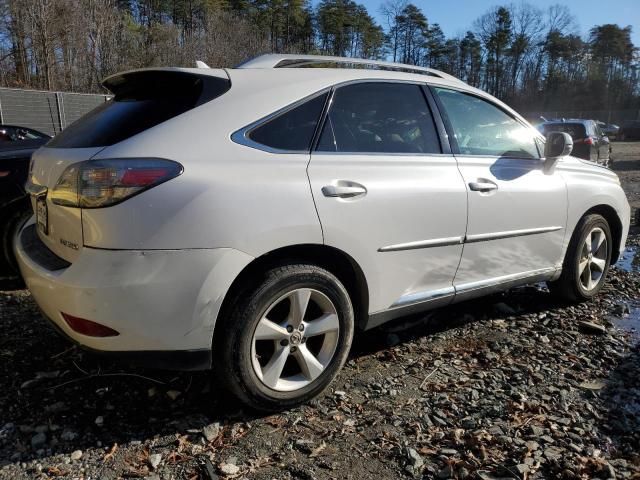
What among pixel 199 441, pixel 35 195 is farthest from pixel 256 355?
pixel 35 195

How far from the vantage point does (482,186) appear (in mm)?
3250

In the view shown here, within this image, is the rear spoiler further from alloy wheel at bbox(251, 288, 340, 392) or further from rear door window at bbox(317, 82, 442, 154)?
alloy wheel at bbox(251, 288, 340, 392)

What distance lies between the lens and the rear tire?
412cm

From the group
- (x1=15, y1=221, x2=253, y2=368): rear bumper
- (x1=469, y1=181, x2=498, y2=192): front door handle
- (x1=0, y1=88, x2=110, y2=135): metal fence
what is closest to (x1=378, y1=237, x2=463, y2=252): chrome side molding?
(x1=469, y1=181, x2=498, y2=192): front door handle

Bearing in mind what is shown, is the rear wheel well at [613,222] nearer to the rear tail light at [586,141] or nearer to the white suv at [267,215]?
the white suv at [267,215]

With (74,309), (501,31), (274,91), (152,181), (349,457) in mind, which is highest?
(501,31)

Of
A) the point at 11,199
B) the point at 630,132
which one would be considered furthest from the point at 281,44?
the point at 11,199

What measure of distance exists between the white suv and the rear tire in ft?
2.69

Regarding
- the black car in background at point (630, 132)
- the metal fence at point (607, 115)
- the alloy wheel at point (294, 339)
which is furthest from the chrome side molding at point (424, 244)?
the metal fence at point (607, 115)

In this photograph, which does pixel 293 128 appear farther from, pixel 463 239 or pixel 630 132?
pixel 630 132

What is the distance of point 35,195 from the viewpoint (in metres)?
2.69

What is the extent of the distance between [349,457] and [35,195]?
6.68 ft

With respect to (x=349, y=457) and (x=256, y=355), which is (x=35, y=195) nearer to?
(x=256, y=355)

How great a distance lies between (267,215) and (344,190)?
1.51ft
